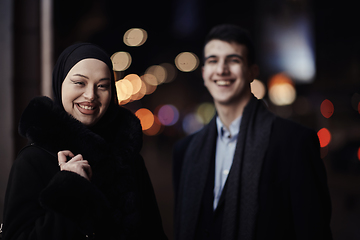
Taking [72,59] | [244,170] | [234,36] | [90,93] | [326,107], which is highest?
[234,36]

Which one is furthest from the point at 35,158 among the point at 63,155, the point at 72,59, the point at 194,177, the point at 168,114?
the point at 168,114

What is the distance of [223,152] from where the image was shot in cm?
296

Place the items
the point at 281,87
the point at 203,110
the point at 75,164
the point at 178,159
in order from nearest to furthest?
the point at 75,164 → the point at 178,159 → the point at 281,87 → the point at 203,110

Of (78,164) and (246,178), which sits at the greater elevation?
(78,164)

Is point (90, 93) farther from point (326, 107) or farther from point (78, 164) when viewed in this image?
point (326, 107)

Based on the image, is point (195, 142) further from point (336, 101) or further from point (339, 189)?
point (336, 101)

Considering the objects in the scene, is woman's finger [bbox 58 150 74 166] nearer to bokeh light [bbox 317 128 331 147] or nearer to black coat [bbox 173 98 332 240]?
black coat [bbox 173 98 332 240]

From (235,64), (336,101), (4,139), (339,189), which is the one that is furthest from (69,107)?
(336,101)

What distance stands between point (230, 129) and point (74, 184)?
5.70ft

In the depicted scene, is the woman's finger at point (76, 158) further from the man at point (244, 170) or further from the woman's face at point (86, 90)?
the man at point (244, 170)

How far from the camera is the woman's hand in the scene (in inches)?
63.6

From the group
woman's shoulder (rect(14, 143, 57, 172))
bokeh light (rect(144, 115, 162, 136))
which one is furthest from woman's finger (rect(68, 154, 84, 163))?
bokeh light (rect(144, 115, 162, 136))

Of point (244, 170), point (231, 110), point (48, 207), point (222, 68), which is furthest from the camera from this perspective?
point (231, 110)

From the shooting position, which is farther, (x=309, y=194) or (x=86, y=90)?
(x=309, y=194)
